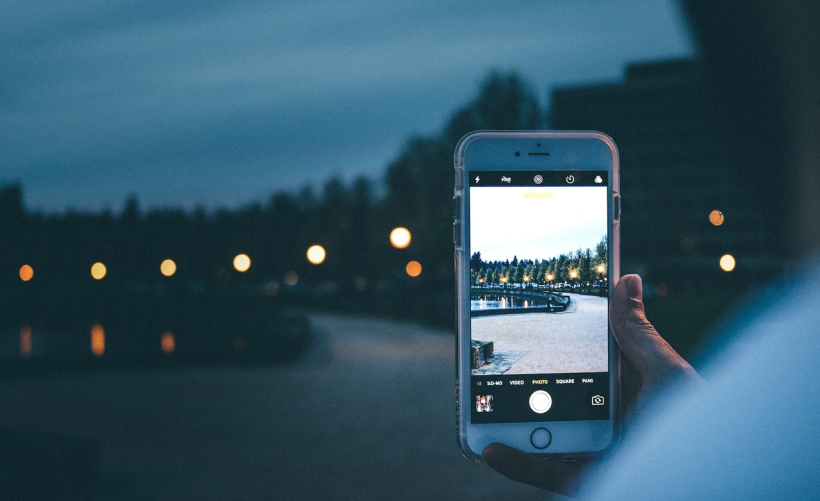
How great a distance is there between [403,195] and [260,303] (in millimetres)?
23153

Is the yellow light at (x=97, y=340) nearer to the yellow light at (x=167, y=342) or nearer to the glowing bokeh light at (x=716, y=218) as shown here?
the yellow light at (x=167, y=342)

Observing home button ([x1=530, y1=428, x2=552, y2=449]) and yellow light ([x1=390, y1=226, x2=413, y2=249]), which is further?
yellow light ([x1=390, y1=226, x2=413, y2=249])

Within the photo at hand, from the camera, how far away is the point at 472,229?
7.70 ft

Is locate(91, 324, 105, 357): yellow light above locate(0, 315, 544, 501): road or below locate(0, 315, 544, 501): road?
below

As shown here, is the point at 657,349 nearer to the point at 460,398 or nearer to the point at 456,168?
the point at 460,398

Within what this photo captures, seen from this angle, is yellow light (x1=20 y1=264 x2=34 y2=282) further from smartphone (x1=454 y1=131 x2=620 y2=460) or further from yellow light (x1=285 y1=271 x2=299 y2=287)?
smartphone (x1=454 y1=131 x2=620 y2=460)

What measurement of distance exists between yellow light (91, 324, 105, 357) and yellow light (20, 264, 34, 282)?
36.3 metres

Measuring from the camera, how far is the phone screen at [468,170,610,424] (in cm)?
232

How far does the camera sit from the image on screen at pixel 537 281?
2.32 metres

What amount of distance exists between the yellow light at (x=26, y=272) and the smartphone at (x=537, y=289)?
6876 centimetres

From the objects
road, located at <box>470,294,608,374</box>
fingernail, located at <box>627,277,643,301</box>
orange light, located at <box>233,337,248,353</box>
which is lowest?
orange light, located at <box>233,337,248,353</box>

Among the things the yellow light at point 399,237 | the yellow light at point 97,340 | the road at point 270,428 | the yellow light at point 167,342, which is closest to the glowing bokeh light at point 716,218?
the road at point 270,428

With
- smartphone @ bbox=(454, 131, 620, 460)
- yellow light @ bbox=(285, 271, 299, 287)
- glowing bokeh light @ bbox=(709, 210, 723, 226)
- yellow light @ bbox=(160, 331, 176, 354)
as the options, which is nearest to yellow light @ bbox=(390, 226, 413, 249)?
glowing bokeh light @ bbox=(709, 210, 723, 226)

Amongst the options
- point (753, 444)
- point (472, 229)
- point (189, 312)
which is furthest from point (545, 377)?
point (189, 312)
